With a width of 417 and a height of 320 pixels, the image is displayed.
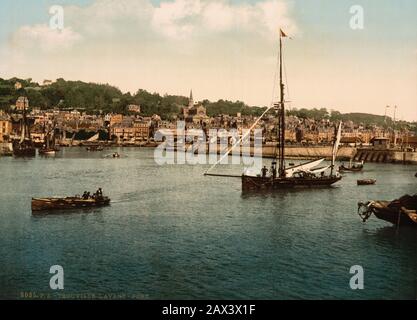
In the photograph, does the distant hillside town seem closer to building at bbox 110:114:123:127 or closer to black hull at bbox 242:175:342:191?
building at bbox 110:114:123:127

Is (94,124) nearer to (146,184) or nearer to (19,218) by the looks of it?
(146,184)

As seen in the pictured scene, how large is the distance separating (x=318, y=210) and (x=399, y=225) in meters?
6.23

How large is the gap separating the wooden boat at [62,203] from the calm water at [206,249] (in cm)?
85

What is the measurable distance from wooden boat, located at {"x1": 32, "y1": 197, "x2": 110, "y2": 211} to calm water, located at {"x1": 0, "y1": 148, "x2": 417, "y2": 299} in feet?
2.80

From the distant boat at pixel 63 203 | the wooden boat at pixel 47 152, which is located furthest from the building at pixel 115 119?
the distant boat at pixel 63 203

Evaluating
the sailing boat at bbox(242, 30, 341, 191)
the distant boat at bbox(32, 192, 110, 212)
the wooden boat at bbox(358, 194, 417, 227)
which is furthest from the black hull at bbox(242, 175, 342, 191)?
the wooden boat at bbox(358, 194, 417, 227)

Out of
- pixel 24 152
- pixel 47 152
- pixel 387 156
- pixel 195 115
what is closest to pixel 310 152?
pixel 387 156

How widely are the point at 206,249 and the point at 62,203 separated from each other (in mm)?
11279

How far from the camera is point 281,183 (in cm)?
4175

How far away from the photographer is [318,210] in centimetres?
3119

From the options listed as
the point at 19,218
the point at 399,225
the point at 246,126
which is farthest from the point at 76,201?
the point at 246,126

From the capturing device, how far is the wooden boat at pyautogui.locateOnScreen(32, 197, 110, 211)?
28.7m

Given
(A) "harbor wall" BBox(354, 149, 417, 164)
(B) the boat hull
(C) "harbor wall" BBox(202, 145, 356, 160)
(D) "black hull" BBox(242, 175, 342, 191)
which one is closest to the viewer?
(D) "black hull" BBox(242, 175, 342, 191)

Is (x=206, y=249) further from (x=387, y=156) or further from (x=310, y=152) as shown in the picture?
(x=310, y=152)
